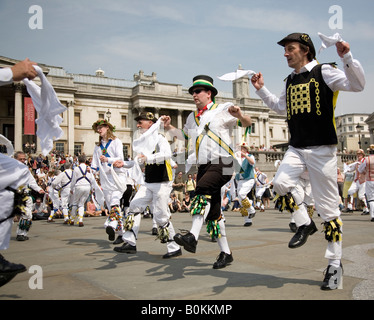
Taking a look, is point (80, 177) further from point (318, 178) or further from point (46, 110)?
point (318, 178)

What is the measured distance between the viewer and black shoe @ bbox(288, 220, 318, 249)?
3.51m

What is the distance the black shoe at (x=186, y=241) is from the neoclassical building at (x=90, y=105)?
124ft

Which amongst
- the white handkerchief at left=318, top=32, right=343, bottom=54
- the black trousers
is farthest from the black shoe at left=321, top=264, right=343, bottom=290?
the white handkerchief at left=318, top=32, right=343, bottom=54

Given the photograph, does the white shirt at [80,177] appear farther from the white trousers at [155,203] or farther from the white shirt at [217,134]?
the white shirt at [217,134]

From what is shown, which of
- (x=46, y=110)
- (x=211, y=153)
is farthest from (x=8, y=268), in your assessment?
(x=211, y=153)

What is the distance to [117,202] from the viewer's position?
24.1 feet

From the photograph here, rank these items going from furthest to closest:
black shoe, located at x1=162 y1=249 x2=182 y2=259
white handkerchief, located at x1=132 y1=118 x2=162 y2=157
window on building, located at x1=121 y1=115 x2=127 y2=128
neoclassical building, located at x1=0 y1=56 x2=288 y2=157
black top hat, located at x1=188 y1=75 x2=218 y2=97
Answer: window on building, located at x1=121 y1=115 x2=127 y2=128, neoclassical building, located at x1=0 y1=56 x2=288 y2=157, white handkerchief, located at x1=132 y1=118 x2=162 y2=157, black shoe, located at x1=162 y1=249 x2=182 y2=259, black top hat, located at x1=188 y1=75 x2=218 y2=97

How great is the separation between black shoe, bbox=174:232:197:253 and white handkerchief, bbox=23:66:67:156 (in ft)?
5.12

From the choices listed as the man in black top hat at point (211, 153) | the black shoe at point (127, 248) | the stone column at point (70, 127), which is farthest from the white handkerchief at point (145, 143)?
the stone column at point (70, 127)

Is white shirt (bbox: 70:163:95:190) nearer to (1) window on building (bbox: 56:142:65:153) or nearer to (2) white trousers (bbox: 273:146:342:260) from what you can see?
(2) white trousers (bbox: 273:146:342:260)

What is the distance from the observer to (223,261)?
4.29 m

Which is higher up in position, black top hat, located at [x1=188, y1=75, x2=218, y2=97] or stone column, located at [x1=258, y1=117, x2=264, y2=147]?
stone column, located at [x1=258, y1=117, x2=264, y2=147]

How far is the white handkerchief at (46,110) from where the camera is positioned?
3.51 meters
